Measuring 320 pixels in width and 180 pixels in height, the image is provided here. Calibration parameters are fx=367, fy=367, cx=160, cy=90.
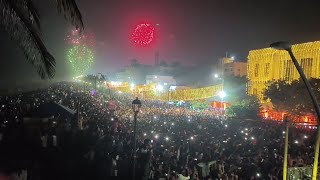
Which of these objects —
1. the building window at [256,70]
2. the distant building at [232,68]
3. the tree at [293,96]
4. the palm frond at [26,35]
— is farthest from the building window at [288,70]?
the palm frond at [26,35]

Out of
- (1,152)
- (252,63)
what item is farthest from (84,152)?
(252,63)

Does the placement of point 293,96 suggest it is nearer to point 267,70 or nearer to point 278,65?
point 278,65

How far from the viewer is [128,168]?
1522 centimetres

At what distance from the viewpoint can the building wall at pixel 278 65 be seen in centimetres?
4925

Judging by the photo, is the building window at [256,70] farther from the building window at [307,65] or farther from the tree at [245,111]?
the tree at [245,111]

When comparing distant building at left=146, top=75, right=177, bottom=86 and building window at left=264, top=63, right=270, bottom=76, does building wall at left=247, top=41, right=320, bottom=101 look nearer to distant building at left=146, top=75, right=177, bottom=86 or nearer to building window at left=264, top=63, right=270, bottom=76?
building window at left=264, top=63, right=270, bottom=76

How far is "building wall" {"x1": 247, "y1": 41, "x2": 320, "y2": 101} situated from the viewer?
49.2 metres

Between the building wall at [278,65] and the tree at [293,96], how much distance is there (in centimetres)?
517

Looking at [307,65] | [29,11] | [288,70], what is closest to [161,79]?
[288,70]

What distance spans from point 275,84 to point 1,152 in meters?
38.3

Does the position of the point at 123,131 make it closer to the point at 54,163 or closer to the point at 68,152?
the point at 68,152

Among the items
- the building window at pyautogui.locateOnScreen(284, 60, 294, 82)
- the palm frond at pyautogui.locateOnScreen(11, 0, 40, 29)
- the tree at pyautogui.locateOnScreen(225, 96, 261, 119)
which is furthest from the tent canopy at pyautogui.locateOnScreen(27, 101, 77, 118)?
the building window at pyautogui.locateOnScreen(284, 60, 294, 82)

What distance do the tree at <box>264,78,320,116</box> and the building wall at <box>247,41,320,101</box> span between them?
5.17m

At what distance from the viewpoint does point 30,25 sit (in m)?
6.34
